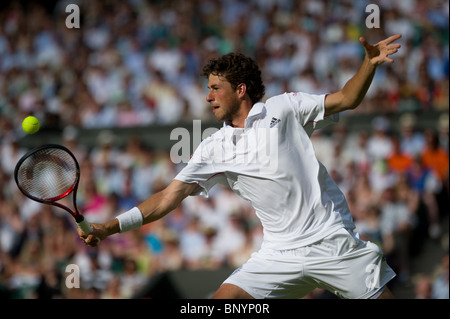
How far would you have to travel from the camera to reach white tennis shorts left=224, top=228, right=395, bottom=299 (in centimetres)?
448

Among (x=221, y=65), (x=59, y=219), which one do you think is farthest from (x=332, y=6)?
(x=221, y=65)

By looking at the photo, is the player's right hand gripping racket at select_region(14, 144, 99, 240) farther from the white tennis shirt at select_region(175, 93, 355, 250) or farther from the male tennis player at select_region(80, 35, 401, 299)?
the white tennis shirt at select_region(175, 93, 355, 250)

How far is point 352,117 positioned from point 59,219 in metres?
4.53

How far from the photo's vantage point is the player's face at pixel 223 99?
4855 mm

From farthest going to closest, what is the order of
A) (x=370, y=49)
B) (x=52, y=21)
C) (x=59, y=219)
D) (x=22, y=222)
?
(x=52, y=21) < (x=22, y=222) < (x=59, y=219) < (x=370, y=49)

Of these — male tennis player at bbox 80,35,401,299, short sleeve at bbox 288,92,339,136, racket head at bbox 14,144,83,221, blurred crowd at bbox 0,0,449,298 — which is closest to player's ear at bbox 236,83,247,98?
male tennis player at bbox 80,35,401,299

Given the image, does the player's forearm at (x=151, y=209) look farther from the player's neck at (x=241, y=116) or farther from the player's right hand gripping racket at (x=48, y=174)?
the player's neck at (x=241, y=116)

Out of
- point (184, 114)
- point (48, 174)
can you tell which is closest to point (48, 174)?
point (48, 174)

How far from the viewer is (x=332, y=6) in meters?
11.6

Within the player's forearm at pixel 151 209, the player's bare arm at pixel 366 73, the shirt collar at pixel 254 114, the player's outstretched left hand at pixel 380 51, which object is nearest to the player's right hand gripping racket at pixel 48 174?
the player's forearm at pixel 151 209

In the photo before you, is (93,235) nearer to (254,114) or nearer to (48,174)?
(48,174)

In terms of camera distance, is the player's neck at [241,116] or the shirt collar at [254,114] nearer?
the shirt collar at [254,114]

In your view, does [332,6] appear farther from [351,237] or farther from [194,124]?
[351,237]

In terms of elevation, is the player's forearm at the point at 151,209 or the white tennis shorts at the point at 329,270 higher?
the player's forearm at the point at 151,209
